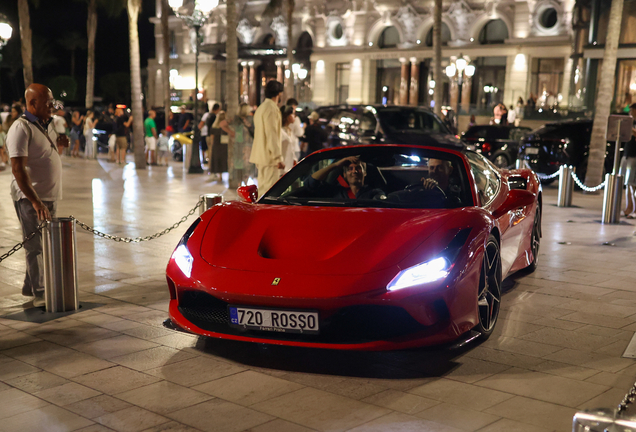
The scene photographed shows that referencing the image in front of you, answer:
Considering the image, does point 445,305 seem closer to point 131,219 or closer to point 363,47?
point 131,219

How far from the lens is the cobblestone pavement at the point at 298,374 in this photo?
12.5 ft

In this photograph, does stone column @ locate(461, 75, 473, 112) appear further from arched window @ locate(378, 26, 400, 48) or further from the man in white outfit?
the man in white outfit

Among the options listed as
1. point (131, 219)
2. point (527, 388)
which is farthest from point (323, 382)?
point (131, 219)

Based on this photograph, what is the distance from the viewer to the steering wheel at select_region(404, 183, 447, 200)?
556cm

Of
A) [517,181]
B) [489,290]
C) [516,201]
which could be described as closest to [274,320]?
[489,290]

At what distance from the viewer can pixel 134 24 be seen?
917 inches

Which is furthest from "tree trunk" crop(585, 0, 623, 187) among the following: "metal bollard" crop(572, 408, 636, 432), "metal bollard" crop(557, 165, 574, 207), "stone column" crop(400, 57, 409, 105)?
"stone column" crop(400, 57, 409, 105)

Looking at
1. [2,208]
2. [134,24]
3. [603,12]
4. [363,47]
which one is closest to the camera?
[2,208]

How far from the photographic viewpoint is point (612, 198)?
11.8 meters

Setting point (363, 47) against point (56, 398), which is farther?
point (363, 47)

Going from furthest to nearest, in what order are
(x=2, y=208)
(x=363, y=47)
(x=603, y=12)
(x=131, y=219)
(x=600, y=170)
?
(x=363, y=47) < (x=603, y=12) < (x=600, y=170) < (x=2, y=208) < (x=131, y=219)

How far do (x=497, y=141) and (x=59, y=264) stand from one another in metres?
16.0

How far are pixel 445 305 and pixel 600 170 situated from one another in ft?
44.4

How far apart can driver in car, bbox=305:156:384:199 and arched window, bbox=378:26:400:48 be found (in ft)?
149
